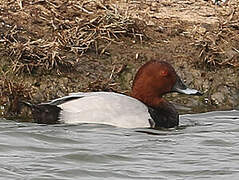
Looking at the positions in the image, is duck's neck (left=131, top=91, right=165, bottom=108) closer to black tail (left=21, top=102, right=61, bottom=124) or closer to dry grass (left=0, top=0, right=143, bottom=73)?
dry grass (left=0, top=0, right=143, bottom=73)

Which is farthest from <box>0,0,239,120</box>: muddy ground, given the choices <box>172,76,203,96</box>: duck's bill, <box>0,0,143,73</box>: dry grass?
<box>172,76,203,96</box>: duck's bill

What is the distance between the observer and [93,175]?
20.5 feet

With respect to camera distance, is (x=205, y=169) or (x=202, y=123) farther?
(x=202, y=123)

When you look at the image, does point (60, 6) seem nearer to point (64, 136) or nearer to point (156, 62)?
point (156, 62)

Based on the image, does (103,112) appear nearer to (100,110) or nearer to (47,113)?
(100,110)

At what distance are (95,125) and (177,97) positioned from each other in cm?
191

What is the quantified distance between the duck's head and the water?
475mm

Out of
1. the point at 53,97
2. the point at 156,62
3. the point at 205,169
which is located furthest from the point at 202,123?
the point at 205,169

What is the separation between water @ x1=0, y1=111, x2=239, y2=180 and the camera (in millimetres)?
6309

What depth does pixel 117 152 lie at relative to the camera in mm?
7043

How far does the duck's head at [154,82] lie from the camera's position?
355 inches

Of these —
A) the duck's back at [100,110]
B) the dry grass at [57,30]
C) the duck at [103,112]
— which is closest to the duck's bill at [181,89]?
the duck at [103,112]

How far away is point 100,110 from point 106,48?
1.96 meters

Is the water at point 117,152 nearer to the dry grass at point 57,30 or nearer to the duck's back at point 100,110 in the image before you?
the duck's back at point 100,110
